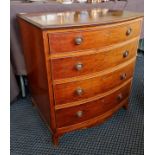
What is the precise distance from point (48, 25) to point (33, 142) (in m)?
0.90

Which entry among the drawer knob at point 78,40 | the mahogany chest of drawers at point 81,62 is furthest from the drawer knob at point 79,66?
the drawer knob at point 78,40

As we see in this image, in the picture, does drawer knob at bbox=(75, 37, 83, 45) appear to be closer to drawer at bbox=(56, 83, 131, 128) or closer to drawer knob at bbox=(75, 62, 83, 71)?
drawer knob at bbox=(75, 62, 83, 71)

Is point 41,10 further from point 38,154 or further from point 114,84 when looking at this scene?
point 38,154

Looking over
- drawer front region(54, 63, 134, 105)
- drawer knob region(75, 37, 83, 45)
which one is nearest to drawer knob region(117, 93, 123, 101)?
drawer front region(54, 63, 134, 105)

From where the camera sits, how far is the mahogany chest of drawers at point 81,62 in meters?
1.04

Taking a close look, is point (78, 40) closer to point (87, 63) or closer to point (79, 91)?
point (87, 63)

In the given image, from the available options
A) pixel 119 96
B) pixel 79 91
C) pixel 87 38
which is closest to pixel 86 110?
pixel 79 91

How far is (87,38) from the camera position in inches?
42.9

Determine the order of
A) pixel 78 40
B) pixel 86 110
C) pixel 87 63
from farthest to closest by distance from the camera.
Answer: pixel 86 110 → pixel 87 63 → pixel 78 40

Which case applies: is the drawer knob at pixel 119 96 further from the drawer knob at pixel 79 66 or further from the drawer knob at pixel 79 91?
the drawer knob at pixel 79 66

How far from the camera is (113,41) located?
1.21m

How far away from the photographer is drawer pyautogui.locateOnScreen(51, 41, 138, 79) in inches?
43.3

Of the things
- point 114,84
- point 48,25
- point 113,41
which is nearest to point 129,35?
point 113,41

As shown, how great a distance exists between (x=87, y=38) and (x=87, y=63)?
6.3 inches
